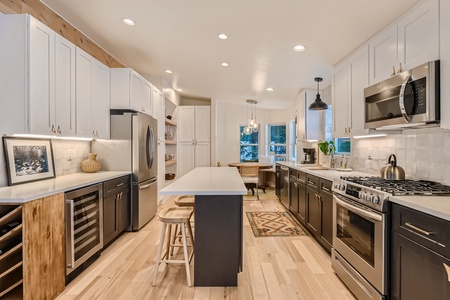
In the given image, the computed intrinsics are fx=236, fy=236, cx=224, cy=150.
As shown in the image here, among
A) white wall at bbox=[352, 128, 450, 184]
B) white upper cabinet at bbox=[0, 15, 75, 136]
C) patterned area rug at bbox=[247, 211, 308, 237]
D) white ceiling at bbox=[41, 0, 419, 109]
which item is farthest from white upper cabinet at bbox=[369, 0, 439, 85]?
white upper cabinet at bbox=[0, 15, 75, 136]

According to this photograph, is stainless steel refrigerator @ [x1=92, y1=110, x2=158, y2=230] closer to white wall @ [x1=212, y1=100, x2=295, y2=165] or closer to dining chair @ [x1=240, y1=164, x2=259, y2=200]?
dining chair @ [x1=240, y1=164, x2=259, y2=200]

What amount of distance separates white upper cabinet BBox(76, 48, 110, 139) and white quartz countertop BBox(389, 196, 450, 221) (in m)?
3.09

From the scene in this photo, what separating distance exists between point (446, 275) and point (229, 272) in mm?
1471

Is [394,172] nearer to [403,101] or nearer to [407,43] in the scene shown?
[403,101]

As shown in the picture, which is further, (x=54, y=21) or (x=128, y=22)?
(x=128, y=22)

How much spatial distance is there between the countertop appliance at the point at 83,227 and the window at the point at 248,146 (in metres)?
5.46

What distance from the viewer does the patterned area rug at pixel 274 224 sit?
3454 mm

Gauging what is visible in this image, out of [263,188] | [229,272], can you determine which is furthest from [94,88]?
[263,188]

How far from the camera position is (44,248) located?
71.4 inches

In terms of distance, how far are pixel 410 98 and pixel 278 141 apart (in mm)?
5673

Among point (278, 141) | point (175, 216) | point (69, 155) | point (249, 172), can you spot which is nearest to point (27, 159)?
point (69, 155)

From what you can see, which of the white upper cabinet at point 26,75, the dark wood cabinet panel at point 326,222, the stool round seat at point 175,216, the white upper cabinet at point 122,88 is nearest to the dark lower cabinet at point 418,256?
the dark wood cabinet panel at point 326,222

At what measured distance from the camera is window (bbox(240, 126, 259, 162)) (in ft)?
25.2

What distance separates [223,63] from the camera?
3918mm
